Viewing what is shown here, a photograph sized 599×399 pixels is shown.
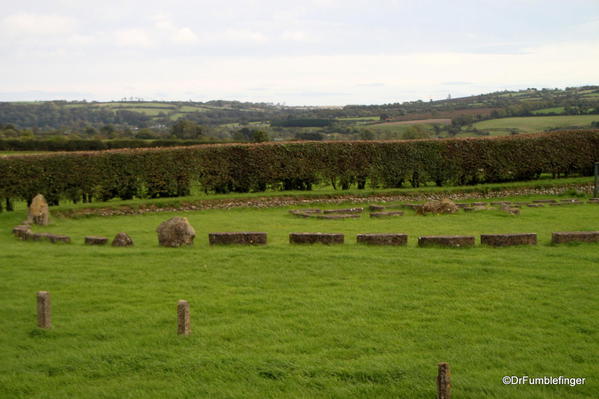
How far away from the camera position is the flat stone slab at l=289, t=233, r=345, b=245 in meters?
13.5

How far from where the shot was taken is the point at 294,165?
26.8 metres

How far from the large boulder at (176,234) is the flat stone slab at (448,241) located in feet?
19.1

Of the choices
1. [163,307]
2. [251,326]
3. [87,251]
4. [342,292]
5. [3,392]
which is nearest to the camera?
[3,392]

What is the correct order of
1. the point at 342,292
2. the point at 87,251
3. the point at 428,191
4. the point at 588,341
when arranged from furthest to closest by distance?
the point at 428,191 < the point at 87,251 < the point at 342,292 < the point at 588,341

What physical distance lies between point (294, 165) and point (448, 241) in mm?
14729

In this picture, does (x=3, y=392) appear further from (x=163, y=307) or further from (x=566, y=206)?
(x=566, y=206)

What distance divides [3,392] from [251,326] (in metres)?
3.18

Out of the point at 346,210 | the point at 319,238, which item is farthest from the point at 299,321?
the point at 346,210

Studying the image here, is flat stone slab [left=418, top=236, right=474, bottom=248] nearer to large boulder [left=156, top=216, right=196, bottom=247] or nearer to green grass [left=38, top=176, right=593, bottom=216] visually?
large boulder [left=156, top=216, right=196, bottom=247]

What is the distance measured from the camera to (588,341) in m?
7.04

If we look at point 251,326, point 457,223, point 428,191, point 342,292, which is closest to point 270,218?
point 457,223

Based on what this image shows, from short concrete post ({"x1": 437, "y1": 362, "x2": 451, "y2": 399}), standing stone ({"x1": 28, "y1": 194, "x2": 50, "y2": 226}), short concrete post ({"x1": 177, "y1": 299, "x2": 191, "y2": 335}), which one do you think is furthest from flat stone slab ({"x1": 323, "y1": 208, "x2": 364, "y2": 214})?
short concrete post ({"x1": 437, "y1": 362, "x2": 451, "y2": 399})

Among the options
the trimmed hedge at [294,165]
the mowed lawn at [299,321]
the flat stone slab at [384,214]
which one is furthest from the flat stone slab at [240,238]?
the trimmed hedge at [294,165]

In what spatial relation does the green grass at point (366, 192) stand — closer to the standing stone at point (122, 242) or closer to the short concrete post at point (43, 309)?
the standing stone at point (122, 242)
